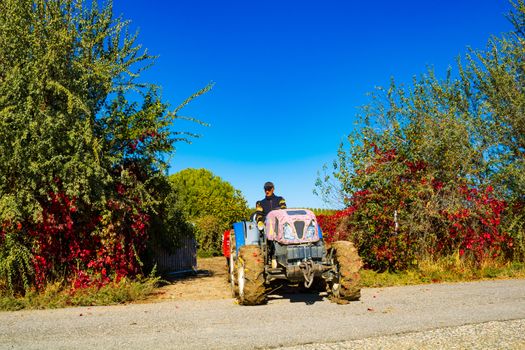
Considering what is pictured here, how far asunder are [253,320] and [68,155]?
528 cm

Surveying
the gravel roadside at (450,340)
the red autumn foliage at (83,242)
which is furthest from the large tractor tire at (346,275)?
the red autumn foliage at (83,242)

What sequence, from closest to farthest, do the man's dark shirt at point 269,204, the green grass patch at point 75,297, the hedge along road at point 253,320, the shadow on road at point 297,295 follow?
the hedge along road at point 253,320, the green grass patch at point 75,297, the shadow on road at point 297,295, the man's dark shirt at point 269,204

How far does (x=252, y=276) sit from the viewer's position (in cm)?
787

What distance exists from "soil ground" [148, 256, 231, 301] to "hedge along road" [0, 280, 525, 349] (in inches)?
32.3

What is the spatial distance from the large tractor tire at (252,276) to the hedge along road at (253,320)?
209 mm

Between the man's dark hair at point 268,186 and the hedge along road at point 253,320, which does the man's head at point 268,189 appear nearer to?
the man's dark hair at point 268,186

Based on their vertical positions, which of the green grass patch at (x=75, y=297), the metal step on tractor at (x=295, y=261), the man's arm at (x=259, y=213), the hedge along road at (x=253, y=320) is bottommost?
the hedge along road at (x=253, y=320)

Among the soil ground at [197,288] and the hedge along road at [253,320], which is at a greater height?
the soil ground at [197,288]

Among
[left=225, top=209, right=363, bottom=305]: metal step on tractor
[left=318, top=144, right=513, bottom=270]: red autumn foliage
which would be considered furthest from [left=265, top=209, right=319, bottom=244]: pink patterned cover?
[left=318, top=144, right=513, bottom=270]: red autumn foliage

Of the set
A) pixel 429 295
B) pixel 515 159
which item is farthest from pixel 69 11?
pixel 515 159

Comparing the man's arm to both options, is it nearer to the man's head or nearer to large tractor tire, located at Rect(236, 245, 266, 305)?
the man's head

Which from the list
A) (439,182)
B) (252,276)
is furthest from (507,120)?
(252,276)

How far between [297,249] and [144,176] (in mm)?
4655

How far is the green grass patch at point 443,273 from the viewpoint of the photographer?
11.1m
